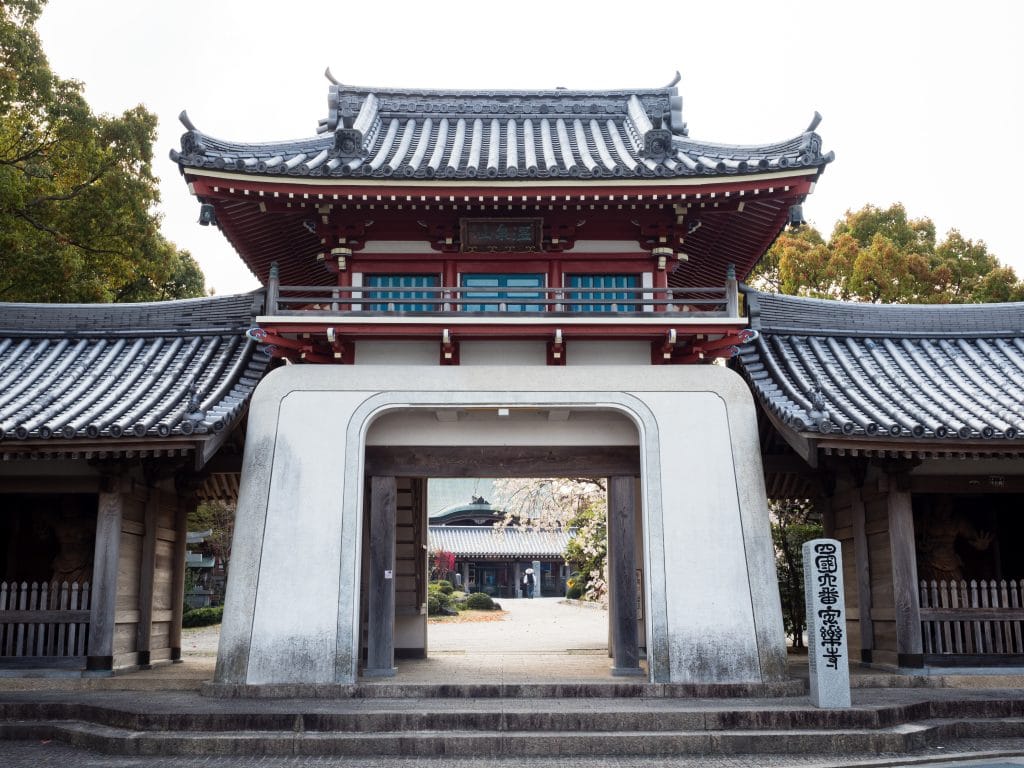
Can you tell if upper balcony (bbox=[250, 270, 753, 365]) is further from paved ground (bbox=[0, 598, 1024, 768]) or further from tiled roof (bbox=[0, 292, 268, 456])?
paved ground (bbox=[0, 598, 1024, 768])

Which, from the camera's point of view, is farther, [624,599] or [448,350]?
[448,350]

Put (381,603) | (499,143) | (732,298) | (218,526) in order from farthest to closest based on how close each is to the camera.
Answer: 1. (218,526)
2. (499,143)
3. (732,298)
4. (381,603)

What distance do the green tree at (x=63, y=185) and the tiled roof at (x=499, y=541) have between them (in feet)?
93.2

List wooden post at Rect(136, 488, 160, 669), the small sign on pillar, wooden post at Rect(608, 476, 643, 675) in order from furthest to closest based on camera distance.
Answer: wooden post at Rect(136, 488, 160, 669), wooden post at Rect(608, 476, 643, 675), the small sign on pillar

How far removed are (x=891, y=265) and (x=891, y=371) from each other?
17.7m

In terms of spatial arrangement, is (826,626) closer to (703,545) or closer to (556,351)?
(703,545)

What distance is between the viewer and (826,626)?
10.0 metres

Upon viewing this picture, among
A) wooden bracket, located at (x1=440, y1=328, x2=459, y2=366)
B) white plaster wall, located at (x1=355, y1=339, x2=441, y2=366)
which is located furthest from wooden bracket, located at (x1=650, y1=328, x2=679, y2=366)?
white plaster wall, located at (x1=355, y1=339, x2=441, y2=366)

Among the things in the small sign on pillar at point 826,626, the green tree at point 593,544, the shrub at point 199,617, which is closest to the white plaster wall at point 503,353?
the small sign on pillar at point 826,626

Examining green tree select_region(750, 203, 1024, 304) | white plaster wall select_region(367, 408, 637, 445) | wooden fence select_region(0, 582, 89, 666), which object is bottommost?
wooden fence select_region(0, 582, 89, 666)

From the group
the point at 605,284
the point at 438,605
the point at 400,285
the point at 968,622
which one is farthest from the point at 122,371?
the point at 438,605

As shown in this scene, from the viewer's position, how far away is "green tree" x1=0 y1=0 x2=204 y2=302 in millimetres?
18922

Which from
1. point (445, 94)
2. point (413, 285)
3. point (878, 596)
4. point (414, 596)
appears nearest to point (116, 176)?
point (445, 94)

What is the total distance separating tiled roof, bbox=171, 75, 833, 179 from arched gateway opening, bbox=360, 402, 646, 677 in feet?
11.1
